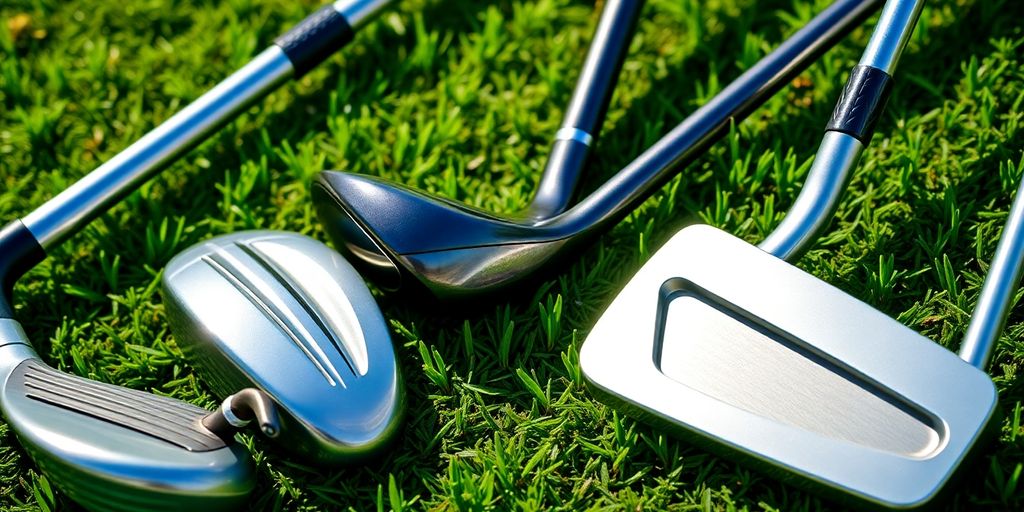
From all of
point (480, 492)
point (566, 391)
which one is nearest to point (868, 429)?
point (566, 391)

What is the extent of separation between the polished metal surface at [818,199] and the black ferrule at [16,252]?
6.55 feet

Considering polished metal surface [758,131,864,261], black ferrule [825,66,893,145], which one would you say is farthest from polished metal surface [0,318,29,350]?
black ferrule [825,66,893,145]

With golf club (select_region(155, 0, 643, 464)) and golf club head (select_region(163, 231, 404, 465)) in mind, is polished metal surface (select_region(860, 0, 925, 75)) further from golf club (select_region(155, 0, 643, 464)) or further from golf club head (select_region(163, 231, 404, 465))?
golf club head (select_region(163, 231, 404, 465))

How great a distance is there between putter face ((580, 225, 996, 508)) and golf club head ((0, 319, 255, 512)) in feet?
2.72

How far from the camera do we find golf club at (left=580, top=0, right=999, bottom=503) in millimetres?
1764

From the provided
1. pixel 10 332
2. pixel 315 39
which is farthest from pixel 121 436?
pixel 315 39

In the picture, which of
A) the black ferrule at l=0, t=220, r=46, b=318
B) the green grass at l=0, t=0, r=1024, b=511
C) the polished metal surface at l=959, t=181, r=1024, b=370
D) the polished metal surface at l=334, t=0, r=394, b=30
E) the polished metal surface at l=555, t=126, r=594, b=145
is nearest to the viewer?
the polished metal surface at l=959, t=181, r=1024, b=370

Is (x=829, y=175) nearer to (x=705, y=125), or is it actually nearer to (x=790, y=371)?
(x=705, y=125)

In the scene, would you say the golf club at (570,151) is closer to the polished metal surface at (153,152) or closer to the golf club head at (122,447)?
the golf club head at (122,447)

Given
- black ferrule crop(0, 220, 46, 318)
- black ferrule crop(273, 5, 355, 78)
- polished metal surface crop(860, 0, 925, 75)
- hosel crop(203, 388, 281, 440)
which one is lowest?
black ferrule crop(0, 220, 46, 318)

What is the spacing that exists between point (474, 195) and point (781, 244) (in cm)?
104

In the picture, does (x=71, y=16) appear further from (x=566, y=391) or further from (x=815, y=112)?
(x=815, y=112)

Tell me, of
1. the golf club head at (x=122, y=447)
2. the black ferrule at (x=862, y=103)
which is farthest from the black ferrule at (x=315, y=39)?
the black ferrule at (x=862, y=103)

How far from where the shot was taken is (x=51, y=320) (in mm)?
2592
